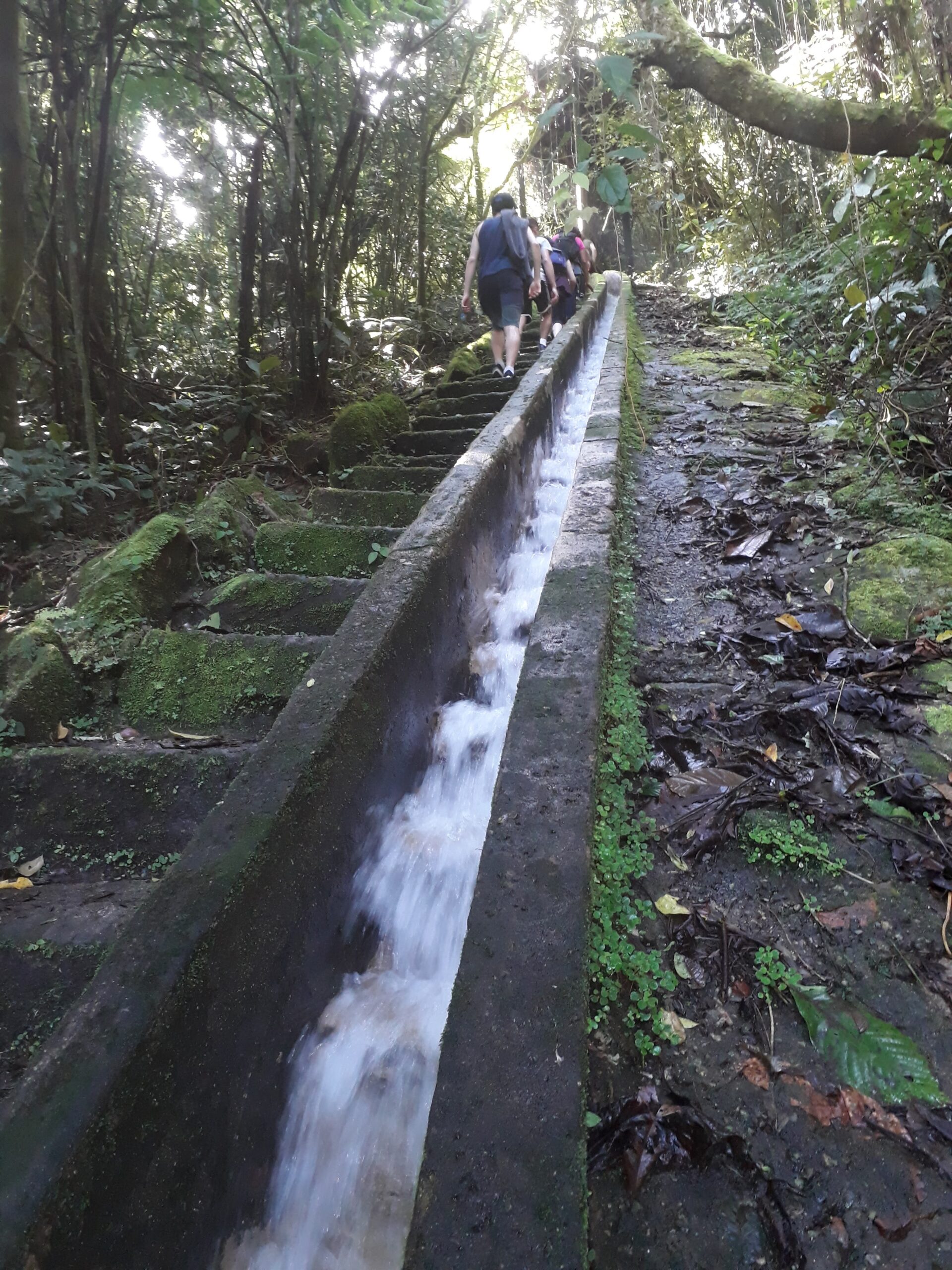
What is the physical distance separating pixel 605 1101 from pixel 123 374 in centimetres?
588

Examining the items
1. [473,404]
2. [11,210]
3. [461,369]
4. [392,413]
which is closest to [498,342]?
[461,369]

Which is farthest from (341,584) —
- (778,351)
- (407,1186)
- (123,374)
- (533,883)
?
(778,351)

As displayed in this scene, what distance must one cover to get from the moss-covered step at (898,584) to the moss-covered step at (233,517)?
3116 millimetres

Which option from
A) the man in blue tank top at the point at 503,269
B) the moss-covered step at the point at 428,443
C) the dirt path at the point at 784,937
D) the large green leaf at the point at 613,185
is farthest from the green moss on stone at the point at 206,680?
the man in blue tank top at the point at 503,269

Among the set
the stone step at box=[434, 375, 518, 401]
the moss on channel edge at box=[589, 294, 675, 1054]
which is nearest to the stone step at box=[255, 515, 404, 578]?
the moss on channel edge at box=[589, 294, 675, 1054]

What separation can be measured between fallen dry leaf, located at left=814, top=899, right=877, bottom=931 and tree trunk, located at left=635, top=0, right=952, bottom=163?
19.9 feet

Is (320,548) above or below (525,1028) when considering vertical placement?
above

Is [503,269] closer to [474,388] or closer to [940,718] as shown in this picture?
[474,388]

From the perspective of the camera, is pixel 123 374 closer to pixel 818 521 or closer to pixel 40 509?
pixel 40 509

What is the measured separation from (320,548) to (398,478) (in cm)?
130

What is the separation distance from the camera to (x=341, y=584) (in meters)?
3.36

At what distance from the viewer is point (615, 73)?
132 cm

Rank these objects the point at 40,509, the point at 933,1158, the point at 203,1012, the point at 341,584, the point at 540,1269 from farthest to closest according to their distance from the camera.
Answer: the point at 40,509 → the point at 341,584 → the point at 203,1012 → the point at 933,1158 → the point at 540,1269

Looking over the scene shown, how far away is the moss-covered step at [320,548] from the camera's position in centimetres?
388
